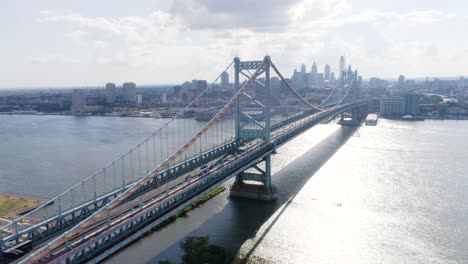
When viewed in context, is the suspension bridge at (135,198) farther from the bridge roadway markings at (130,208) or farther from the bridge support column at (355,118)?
the bridge support column at (355,118)

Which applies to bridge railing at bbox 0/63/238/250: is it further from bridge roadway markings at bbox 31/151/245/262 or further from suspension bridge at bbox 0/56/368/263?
bridge roadway markings at bbox 31/151/245/262

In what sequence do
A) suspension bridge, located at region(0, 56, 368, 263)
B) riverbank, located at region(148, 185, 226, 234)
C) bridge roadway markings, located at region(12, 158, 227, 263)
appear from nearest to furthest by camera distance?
1. suspension bridge, located at region(0, 56, 368, 263)
2. bridge roadway markings, located at region(12, 158, 227, 263)
3. riverbank, located at region(148, 185, 226, 234)

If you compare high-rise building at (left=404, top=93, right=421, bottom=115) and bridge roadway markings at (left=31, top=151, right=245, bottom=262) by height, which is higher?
high-rise building at (left=404, top=93, right=421, bottom=115)

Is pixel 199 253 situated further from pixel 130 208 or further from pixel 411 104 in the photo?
pixel 411 104

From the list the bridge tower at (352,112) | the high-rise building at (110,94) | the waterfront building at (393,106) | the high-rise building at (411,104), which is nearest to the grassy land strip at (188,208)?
the bridge tower at (352,112)

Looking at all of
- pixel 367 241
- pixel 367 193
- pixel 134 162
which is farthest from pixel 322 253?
pixel 134 162

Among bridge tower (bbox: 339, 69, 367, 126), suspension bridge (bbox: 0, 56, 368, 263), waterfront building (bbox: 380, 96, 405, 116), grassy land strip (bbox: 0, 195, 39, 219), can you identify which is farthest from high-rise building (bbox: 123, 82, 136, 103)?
grassy land strip (bbox: 0, 195, 39, 219)

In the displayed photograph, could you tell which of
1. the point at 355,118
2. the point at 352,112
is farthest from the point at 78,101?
the point at 355,118
